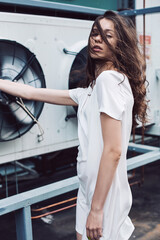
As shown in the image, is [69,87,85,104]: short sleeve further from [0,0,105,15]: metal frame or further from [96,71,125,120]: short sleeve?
[0,0,105,15]: metal frame

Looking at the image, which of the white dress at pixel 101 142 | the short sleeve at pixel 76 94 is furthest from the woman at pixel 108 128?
the short sleeve at pixel 76 94

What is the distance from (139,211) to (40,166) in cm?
178

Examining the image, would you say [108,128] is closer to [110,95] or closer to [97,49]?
[110,95]

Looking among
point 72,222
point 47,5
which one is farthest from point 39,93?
point 72,222

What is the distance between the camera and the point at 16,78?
2334mm

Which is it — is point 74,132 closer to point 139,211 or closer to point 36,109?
point 36,109

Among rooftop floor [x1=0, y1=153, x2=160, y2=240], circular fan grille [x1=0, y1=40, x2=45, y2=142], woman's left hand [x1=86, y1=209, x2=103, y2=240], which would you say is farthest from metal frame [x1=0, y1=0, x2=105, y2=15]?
rooftop floor [x1=0, y1=153, x2=160, y2=240]

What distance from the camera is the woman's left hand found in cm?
134

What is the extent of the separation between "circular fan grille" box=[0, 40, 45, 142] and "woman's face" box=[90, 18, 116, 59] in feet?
3.34

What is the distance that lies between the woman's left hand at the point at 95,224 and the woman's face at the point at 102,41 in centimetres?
72

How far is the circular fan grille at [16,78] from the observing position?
227 cm

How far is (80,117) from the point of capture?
1.47 m

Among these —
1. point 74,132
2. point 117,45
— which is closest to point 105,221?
point 117,45

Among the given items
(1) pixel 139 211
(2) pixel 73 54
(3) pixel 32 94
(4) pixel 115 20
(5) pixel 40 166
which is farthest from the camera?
(5) pixel 40 166
